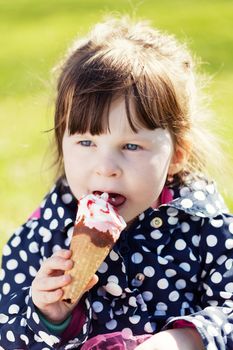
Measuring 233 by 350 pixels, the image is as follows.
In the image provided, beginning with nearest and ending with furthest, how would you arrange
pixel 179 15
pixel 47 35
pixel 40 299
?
pixel 40 299 → pixel 47 35 → pixel 179 15

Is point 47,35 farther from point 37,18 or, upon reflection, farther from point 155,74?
point 155,74

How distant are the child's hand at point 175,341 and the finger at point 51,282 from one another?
270 mm

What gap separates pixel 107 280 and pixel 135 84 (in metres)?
0.55

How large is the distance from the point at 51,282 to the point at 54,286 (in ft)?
0.04

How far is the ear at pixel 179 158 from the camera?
258 centimetres

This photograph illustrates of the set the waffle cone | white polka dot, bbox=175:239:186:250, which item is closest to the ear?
white polka dot, bbox=175:239:186:250

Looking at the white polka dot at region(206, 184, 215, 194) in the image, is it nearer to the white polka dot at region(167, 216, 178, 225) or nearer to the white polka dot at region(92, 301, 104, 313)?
the white polka dot at region(167, 216, 178, 225)

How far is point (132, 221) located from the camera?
8.33 feet

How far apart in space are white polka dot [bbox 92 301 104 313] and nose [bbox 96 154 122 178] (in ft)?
1.26

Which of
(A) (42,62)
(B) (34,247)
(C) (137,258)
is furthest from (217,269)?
(A) (42,62)

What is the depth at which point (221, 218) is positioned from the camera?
2.56 metres

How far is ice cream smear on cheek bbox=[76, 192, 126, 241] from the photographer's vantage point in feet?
7.41

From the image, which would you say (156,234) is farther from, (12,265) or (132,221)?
(12,265)

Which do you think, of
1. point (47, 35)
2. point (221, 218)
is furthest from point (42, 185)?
point (47, 35)
